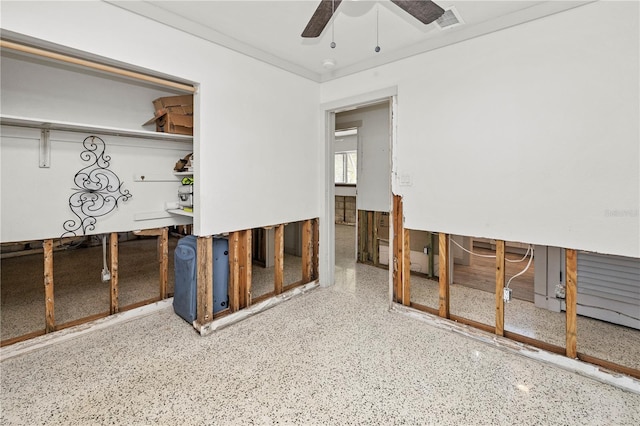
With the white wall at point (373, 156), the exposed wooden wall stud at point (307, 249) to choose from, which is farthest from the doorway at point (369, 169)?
the exposed wooden wall stud at point (307, 249)

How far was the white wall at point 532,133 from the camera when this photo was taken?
183cm

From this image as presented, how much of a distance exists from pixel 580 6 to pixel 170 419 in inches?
145

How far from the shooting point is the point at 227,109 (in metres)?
2.58

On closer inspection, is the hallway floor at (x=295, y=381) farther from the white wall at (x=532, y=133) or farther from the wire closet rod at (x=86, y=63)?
A: the wire closet rod at (x=86, y=63)

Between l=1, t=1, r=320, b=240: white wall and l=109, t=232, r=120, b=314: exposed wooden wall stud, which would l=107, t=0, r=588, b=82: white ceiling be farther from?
l=109, t=232, r=120, b=314: exposed wooden wall stud

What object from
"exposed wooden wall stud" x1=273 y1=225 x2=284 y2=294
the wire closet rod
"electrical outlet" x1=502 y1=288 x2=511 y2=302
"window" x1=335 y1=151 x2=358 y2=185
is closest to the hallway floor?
"electrical outlet" x1=502 y1=288 x2=511 y2=302

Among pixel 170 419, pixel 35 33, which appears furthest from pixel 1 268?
pixel 170 419

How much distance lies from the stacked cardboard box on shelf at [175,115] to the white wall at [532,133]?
6.93 ft

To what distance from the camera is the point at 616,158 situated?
1837 mm

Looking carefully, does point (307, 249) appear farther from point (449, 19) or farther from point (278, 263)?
point (449, 19)

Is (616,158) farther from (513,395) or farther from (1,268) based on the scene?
(1,268)

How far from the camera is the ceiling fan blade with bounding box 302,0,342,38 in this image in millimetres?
1508

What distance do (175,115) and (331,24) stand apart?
5.54 ft

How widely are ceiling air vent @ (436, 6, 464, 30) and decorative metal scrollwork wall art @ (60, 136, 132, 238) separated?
3.23 m
